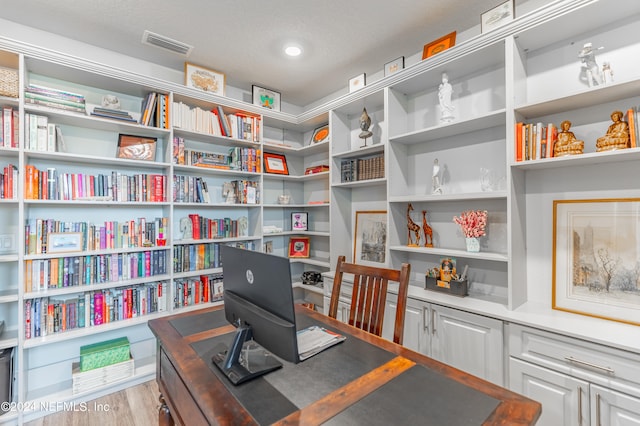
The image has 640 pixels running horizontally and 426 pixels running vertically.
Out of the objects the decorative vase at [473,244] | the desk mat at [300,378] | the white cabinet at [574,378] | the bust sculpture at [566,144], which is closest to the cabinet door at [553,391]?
the white cabinet at [574,378]

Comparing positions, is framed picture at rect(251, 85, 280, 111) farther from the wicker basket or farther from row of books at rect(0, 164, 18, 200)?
row of books at rect(0, 164, 18, 200)

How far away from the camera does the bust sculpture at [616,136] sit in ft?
4.97

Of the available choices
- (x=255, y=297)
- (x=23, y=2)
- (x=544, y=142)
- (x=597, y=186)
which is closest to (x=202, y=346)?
(x=255, y=297)

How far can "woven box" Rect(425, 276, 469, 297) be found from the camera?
208 centimetres

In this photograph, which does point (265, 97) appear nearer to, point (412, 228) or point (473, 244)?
point (412, 228)

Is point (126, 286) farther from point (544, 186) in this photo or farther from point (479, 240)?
point (544, 186)

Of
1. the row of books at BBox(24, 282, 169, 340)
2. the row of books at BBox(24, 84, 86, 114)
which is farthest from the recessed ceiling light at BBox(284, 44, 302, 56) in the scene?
the row of books at BBox(24, 282, 169, 340)

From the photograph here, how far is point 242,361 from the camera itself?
3.64 ft

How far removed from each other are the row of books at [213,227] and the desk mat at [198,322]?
1.38m

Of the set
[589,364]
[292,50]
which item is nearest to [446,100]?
[292,50]

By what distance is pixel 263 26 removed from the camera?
2.24 metres

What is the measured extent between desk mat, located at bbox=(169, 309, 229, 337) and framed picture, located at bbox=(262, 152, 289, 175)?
1964 millimetres

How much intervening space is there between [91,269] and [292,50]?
2.38m

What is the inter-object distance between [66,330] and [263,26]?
8.79ft
